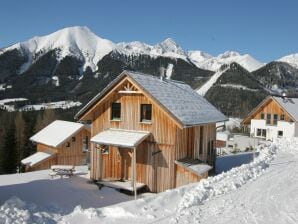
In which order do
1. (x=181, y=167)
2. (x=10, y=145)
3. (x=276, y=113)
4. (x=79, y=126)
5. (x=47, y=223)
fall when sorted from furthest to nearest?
(x=10, y=145) < (x=276, y=113) < (x=79, y=126) < (x=181, y=167) < (x=47, y=223)

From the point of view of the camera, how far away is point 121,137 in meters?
20.5

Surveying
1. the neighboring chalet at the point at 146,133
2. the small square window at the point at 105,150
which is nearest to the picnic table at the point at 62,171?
the neighboring chalet at the point at 146,133

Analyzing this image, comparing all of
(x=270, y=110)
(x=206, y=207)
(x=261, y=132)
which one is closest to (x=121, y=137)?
(x=206, y=207)

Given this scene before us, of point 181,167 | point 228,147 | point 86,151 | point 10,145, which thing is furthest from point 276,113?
point 10,145

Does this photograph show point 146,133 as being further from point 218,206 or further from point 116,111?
point 218,206

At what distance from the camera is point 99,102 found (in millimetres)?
22531

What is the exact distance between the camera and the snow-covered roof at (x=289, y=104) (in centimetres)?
4696

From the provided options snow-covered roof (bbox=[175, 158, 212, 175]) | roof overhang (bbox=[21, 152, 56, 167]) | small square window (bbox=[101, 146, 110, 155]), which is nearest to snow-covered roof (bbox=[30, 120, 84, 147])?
roof overhang (bbox=[21, 152, 56, 167])

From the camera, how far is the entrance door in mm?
21703

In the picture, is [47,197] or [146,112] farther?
[146,112]

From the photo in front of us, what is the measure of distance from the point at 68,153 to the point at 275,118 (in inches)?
1079

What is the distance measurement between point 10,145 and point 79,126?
16.6 m

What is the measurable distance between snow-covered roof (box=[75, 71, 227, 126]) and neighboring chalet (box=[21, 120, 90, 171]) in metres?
19.1

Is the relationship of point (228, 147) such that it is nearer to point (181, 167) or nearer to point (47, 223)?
point (181, 167)
